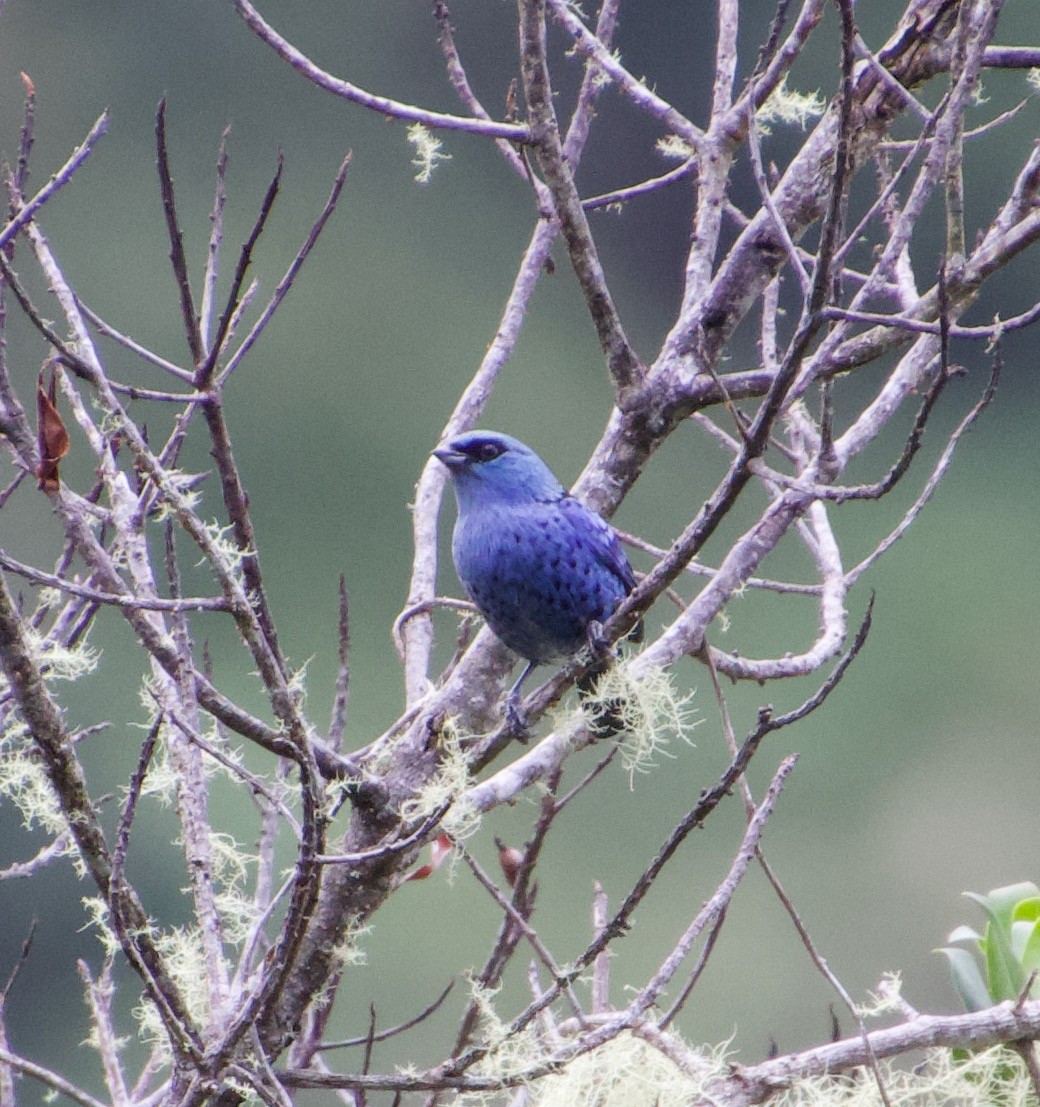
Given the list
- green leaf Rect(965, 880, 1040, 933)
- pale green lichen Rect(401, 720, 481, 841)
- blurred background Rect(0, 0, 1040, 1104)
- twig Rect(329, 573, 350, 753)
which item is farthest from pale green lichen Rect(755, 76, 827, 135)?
blurred background Rect(0, 0, 1040, 1104)

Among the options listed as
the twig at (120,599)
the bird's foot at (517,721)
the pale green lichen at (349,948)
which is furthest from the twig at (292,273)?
the pale green lichen at (349,948)

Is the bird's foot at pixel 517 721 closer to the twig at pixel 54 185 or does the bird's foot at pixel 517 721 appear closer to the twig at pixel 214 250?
the twig at pixel 214 250

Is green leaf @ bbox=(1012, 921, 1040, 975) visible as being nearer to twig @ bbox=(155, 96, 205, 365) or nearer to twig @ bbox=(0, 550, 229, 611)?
twig @ bbox=(0, 550, 229, 611)

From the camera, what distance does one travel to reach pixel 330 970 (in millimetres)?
2656

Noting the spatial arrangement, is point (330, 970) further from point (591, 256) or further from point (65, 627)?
point (591, 256)

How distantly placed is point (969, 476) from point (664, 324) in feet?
14.9

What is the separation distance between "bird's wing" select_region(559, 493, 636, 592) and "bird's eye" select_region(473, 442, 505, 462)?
8.5 inches

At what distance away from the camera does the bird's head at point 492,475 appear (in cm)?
350

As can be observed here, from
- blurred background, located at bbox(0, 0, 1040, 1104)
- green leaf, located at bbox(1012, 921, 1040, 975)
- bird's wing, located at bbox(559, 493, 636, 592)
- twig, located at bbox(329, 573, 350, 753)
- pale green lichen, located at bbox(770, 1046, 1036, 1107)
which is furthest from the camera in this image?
blurred background, located at bbox(0, 0, 1040, 1104)

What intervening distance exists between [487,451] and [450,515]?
7966 millimetres

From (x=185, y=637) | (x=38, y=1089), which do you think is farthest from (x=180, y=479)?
(x=38, y=1089)

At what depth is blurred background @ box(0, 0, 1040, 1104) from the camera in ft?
43.4

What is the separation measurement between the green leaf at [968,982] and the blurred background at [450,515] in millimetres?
9071

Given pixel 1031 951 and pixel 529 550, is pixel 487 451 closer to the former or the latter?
pixel 529 550
